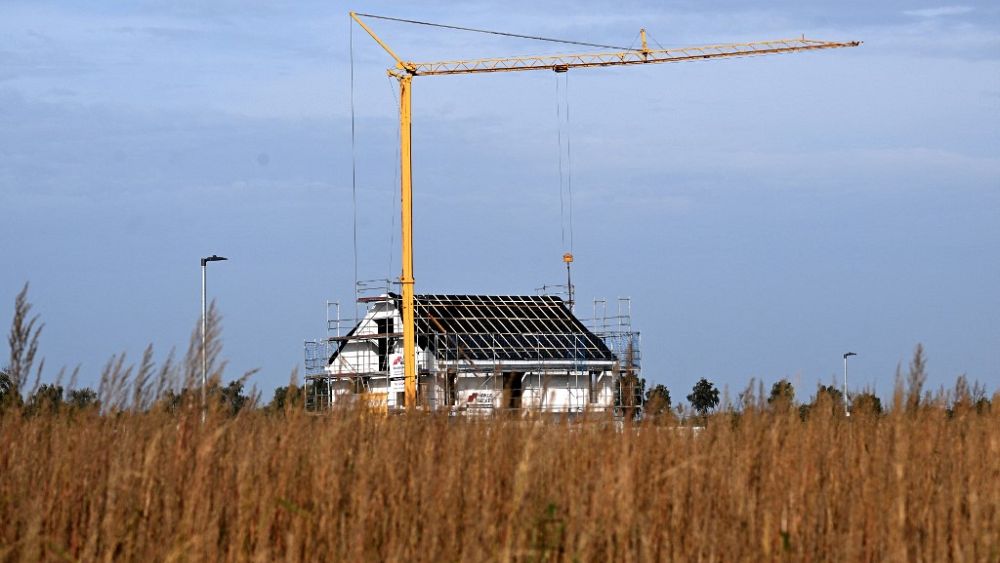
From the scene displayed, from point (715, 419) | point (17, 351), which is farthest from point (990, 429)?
point (17, 351)

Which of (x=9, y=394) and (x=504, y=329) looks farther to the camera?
(x=504, y=329)

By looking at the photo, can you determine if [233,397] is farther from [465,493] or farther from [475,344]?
[475,344]

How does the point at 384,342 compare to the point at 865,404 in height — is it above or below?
above

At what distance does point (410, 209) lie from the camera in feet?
217

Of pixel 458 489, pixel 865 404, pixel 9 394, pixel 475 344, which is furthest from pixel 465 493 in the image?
pixel 475 344

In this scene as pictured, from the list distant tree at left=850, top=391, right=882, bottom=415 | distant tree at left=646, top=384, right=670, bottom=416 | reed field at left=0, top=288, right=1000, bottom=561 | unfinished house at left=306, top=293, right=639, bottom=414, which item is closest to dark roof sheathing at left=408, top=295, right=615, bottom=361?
unfinished house at left=306, top=293, right=639, bottom=414

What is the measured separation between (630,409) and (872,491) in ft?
6.45

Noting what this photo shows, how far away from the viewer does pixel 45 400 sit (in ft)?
24.0

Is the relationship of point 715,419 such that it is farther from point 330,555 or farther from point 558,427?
point 330,555

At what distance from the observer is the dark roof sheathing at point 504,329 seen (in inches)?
2409

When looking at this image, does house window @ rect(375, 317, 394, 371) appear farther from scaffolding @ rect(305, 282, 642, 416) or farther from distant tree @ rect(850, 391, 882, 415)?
distant tree @ rect(850, 391, 882, 415)

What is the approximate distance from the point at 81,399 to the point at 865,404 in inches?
201

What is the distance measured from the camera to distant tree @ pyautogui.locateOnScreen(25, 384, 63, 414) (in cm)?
723

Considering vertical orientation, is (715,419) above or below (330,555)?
above
